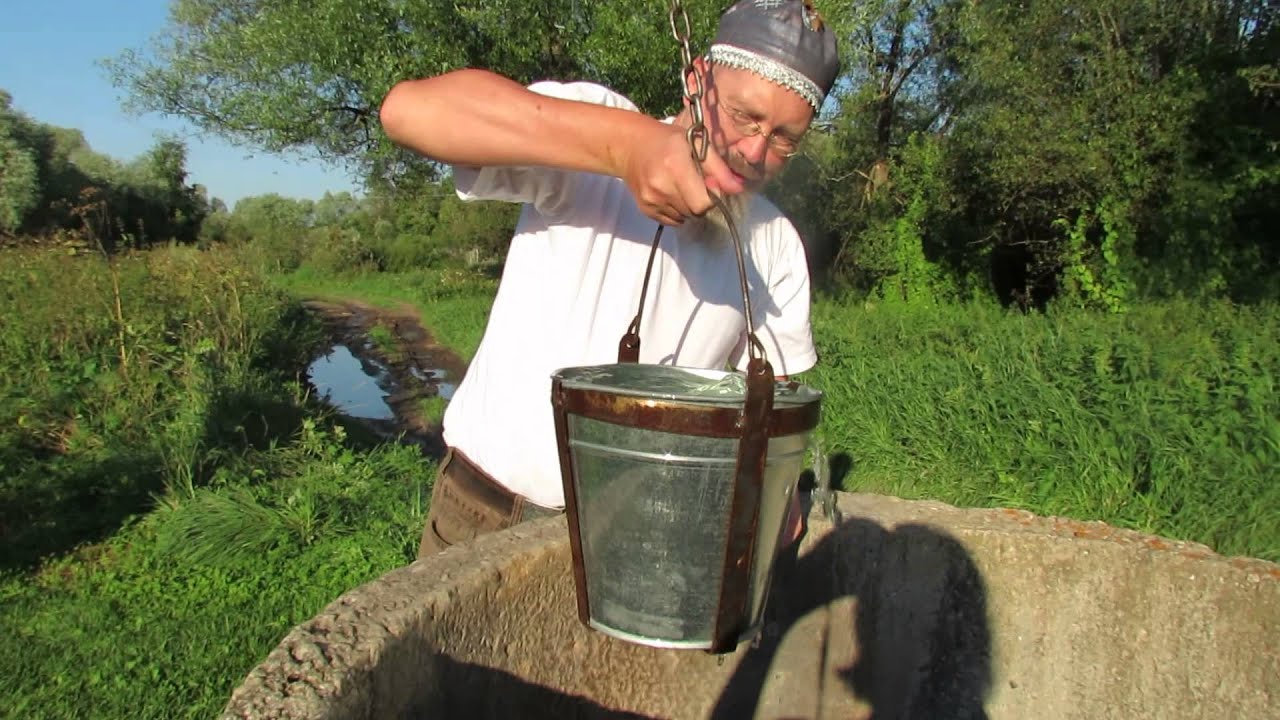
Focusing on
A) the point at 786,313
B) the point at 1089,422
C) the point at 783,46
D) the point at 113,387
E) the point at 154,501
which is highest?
the point at 783,46

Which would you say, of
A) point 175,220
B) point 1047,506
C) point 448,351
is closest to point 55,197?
point 175,220

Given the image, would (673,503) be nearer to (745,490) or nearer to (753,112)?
(745,490)

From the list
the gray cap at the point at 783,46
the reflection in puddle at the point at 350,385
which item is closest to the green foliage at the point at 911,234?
the reflection in puddle at the point at 350,385

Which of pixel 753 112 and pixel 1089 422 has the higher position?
pixel 753 112

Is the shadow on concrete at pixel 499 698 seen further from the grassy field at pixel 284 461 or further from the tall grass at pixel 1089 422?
the tall grass at pixel 1089 422

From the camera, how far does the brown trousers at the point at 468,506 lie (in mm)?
1977

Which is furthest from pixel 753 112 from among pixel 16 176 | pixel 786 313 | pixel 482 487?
pixel 16 176

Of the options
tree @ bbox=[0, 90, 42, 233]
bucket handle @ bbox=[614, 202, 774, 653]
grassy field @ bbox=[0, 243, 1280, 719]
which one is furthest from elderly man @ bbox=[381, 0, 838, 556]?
tree @ bbox=[0, 90, 42, 233]

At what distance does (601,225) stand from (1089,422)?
357 cm

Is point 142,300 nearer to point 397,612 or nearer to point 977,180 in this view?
point 397,612

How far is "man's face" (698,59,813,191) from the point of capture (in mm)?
1551

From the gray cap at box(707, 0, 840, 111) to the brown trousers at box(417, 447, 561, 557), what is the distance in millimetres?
975

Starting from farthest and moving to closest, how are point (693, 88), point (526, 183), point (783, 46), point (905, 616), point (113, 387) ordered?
point (113, 387) < point (905, 616) < point (526, 183) < point (783, 46) < point (693, 88)

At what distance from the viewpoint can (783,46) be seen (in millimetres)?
1558
